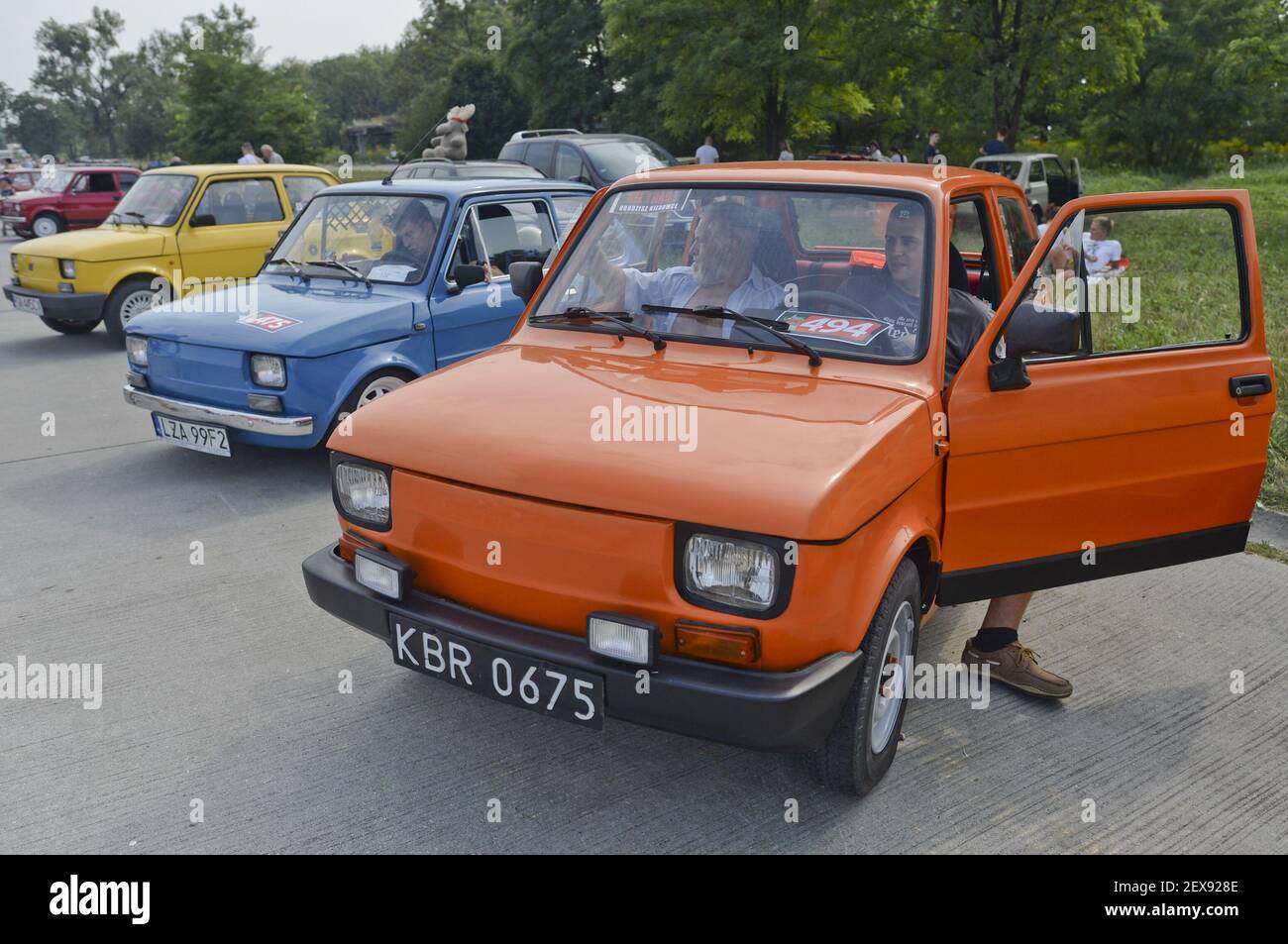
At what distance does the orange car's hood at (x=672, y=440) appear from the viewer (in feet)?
8.82

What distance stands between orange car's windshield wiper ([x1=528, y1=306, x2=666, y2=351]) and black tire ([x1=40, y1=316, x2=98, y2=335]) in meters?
9.50

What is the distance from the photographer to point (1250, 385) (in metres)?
3.81

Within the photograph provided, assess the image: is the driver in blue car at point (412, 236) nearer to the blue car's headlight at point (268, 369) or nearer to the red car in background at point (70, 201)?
the blue car's headlight at point (268, 369)

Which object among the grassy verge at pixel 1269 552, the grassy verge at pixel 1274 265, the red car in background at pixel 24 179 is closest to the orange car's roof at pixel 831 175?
the grassy verge at pixel 1269 552

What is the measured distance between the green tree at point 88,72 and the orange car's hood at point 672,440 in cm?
13161

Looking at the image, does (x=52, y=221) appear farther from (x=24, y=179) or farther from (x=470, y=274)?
(x=470, y=274)

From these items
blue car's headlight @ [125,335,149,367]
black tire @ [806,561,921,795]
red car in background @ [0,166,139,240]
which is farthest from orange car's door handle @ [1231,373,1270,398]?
red car in background @ [0,166,139,240]

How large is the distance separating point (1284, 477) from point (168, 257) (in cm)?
1016

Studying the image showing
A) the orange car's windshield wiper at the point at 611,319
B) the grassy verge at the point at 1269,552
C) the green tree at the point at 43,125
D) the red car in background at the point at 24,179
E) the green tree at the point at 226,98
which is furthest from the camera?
the green tree at the point at 43,125

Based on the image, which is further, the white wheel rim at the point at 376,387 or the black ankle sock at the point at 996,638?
the white wheel rim at the point at 376,387

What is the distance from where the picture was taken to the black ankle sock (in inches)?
157

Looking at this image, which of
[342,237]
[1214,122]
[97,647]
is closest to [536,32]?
[1214,122]
